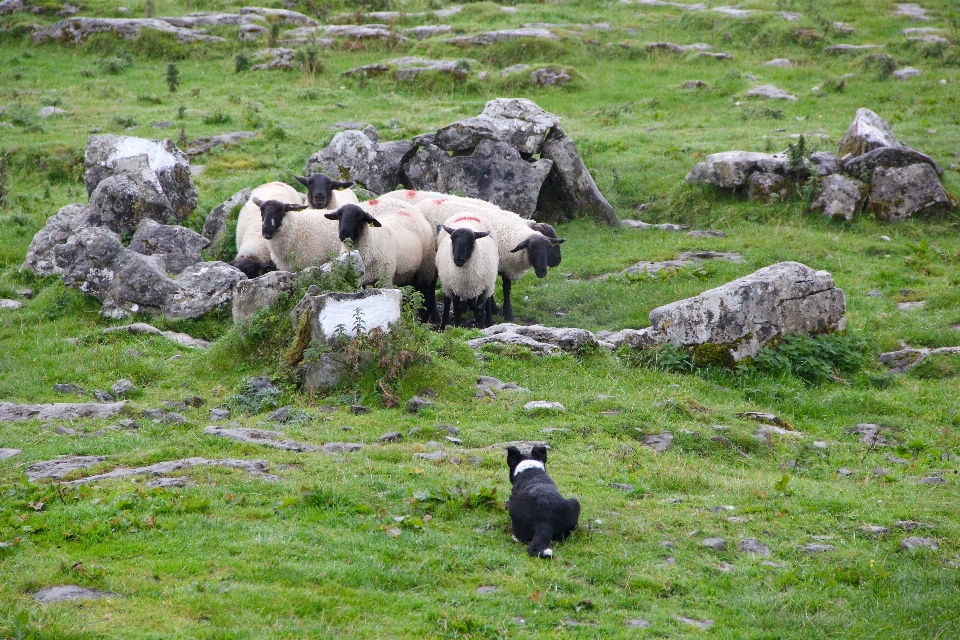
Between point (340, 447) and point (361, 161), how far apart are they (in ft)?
42.7

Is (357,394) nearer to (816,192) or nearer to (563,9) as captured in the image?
(816,192)

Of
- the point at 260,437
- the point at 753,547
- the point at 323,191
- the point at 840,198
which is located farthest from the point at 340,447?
the point at 840,198

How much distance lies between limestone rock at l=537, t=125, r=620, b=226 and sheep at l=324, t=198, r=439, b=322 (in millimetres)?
5352

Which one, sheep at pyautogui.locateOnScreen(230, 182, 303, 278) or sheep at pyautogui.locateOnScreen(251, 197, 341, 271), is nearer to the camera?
sheep at pyautogui.locateOnScreen(251, 197, 341, 271)

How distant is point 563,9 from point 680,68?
970 centimetres

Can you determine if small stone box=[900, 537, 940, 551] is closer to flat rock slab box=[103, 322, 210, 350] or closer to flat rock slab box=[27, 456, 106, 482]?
flat rock slab box=[27, 456, 106, 482]

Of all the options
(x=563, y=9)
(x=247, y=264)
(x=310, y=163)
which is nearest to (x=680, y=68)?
(x=563, y=9)

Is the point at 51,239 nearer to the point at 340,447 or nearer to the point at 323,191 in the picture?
the point at 323,191

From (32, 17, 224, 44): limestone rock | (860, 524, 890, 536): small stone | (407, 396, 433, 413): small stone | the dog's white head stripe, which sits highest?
(32, 17, 224, 44): limestone rock

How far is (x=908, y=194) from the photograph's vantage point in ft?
69.6

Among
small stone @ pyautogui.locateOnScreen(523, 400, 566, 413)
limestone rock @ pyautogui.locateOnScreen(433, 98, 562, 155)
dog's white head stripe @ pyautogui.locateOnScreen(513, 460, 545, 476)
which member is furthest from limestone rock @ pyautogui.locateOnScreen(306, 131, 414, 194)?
dog's white head stripe @ pyautogui.locateOnScreen(513, 460, 545, 476)

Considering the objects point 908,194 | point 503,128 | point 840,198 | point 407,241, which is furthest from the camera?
point 503,128

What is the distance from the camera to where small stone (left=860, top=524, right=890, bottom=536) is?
26.8 ft

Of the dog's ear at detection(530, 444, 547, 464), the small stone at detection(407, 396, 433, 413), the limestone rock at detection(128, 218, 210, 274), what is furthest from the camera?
the limestone rock at detection(128, 218, 210, 274)
